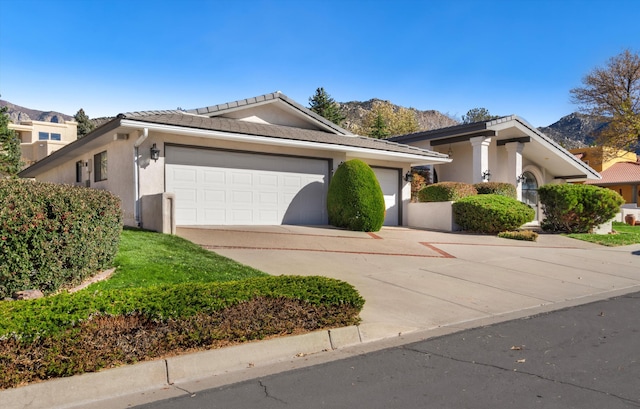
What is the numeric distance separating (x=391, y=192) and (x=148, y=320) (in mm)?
15691

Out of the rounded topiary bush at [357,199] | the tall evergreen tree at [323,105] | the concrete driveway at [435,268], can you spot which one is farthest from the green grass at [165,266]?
the tall evergreen tree at [323,105]

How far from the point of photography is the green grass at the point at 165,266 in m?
7.15

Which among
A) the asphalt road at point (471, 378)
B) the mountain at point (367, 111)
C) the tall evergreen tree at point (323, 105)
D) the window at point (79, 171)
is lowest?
the asphalt road at point (471, 378)

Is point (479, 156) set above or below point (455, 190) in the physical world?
above

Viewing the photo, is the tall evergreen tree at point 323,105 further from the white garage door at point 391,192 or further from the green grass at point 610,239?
→ the green grass at point 610,239

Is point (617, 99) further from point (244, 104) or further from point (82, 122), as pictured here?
point (82, 122)

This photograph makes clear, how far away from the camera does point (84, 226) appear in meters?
6.64

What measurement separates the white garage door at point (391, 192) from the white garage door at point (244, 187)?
321cm

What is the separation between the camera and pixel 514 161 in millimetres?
23781

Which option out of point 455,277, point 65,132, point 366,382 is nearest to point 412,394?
point 366,382

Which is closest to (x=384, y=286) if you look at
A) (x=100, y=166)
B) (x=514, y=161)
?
(x=100, y=166)

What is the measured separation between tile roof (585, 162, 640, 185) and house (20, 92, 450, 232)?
27.4 meters

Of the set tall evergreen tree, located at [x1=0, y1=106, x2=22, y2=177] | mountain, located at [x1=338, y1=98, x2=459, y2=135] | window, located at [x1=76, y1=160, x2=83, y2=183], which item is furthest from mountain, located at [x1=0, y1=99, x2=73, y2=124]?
window, located at [x1=76, y1=160, x2=83, y2=183]

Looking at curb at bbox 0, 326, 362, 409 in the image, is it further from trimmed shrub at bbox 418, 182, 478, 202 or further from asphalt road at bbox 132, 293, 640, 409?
trimmed shrub at bbox 418, 182, 478, 202
